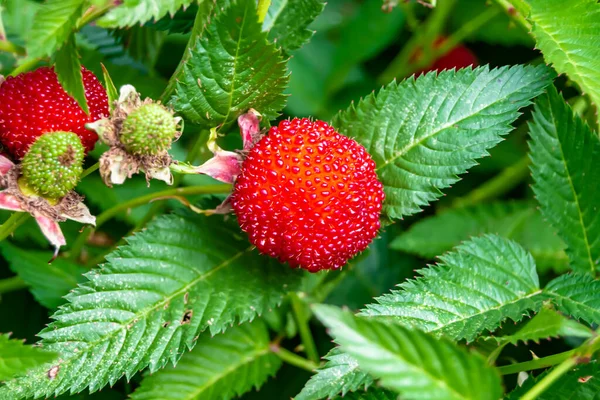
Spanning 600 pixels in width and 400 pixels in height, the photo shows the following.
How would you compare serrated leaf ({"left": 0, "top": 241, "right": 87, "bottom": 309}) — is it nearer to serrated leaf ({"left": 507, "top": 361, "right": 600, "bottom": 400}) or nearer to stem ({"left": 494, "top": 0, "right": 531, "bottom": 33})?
serrated leaf ({"left": 507, "top": 361, "right": 600, "bottom": 400})

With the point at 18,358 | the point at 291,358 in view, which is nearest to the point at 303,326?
the point at 291,358

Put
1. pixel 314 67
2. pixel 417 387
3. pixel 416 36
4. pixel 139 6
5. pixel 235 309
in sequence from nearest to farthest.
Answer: pixel 417 387 < pixel 139 6 < pixel 235 309 < pixel 416 36 < pixel 314 67

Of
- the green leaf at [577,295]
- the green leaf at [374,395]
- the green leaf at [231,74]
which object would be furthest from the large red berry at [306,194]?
the green leaf at [577,295]

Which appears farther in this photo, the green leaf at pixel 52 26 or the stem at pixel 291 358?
the stem at pixel 291 358

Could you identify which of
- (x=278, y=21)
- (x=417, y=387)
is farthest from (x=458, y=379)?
(x=278, y=21)

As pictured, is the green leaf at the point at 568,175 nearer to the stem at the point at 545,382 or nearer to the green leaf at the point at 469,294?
the green leaf at the point at 469,294

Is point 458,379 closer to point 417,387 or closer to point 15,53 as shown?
point 417,387

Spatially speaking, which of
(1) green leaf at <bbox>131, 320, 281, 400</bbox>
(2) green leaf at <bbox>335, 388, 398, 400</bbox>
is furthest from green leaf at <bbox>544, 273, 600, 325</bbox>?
(1) green leaf at <bbox>131, 320, 281, 400</bbox>
